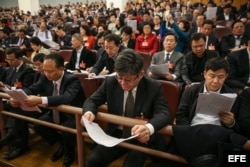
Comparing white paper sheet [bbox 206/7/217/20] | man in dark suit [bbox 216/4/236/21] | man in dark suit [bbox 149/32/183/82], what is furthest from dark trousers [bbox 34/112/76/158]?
man in dark suit [bbox 216/4/236/21]

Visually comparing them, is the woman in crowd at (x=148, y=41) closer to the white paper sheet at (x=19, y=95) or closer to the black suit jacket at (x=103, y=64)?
the black suit jacket at (x=103, y=64)

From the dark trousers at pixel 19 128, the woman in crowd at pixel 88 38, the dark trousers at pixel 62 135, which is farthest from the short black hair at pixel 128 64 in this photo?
the woman in crowd at pixel 88 38

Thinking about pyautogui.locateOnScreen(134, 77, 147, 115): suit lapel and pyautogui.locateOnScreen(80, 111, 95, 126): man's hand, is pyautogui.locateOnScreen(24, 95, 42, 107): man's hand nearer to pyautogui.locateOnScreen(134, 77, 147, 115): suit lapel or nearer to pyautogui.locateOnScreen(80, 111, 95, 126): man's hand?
pyautogui.locateOnScreen(80, 111, 95, 126): man's hand

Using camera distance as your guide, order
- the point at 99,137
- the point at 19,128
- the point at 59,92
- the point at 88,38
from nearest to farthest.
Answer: the point at 99,137
the point at 59,92
the point at 19,128
the point at 88,38

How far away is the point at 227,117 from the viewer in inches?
62.9

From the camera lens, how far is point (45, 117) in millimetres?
2436

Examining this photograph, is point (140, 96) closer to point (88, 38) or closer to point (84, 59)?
point (84, 59)

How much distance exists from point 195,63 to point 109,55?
1099 mm

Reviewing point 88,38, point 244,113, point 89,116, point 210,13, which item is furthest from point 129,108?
point 210,13

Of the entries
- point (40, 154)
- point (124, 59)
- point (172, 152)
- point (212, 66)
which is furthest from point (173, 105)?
point (40, 154)

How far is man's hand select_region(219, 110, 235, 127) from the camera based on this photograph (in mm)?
1592

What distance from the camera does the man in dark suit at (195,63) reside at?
2.97 metres

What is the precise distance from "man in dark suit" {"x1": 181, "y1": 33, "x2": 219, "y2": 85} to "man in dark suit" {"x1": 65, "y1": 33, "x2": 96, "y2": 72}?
5.06 ft

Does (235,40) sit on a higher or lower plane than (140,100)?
higher
